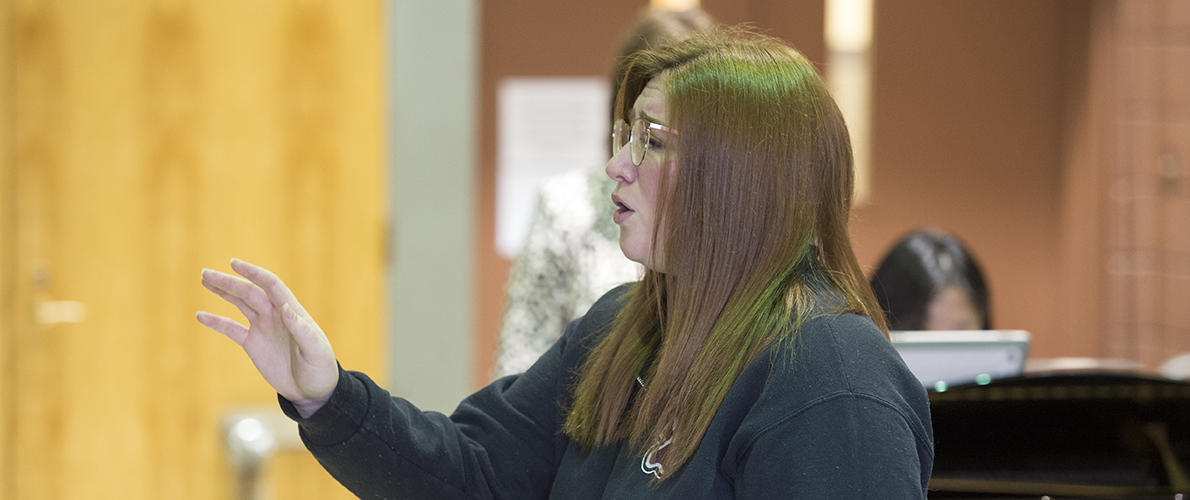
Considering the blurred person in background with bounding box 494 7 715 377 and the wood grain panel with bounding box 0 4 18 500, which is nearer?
the blurred person in background with bounding box 494 7 715 377

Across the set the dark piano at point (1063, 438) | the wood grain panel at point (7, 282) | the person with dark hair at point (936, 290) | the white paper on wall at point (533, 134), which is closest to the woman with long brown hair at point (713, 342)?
the dark piano at point (1063, 438)

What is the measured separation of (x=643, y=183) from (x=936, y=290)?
4.69 feet

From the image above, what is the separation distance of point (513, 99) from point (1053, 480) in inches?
86.2

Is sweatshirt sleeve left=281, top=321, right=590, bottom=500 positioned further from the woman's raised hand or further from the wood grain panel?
the wood grain panel

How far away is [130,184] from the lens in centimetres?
289

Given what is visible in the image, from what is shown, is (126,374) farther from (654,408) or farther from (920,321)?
(654,408)

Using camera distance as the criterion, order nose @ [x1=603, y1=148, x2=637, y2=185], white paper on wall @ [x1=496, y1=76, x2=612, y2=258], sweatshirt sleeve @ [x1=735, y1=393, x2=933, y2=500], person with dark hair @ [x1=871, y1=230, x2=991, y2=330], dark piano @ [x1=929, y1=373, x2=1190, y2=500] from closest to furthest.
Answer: sweatshirt sleeve @ [x1=735, y1=393, x2=933, y2=500] → nose @ [x1=603, y1=148, x2=637, y2=185] → dark piano @ [x1=929, y1=373, x2=1190, y2=500] → person with dark hair @ [x1=871, y1=230, x2=991, y2=330] → white paper on wall @ [x1=496, y1=76, x2=612, y2=258]

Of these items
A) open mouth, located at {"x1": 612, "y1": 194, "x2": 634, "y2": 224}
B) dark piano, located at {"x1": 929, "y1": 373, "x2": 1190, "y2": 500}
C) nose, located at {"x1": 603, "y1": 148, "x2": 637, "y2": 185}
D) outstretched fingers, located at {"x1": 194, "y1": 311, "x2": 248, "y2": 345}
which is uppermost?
nose, located at {"x1": 603, "y1": 148, "x2": 637, "y2": 185}

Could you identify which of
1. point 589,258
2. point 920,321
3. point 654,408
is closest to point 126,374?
point 589,258

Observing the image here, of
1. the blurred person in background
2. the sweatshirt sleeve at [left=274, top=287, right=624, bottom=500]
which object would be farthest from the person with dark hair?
the sweatshirt sleeve at [left=274, top=287, right=624, bottom=500]

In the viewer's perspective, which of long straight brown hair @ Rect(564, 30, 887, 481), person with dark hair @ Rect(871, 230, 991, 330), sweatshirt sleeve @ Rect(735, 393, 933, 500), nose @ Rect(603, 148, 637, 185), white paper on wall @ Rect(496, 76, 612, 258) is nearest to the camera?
sweatshirt sleeve @ Rect(735, 393, 933, 500)

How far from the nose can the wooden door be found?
2.08 meters

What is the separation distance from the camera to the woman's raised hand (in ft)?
3.49

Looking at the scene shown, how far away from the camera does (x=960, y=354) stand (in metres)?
1.80
